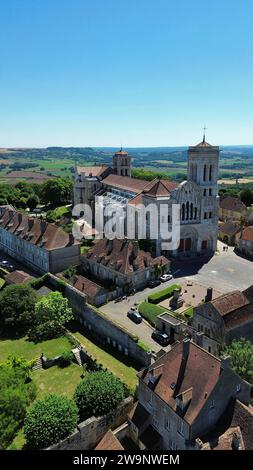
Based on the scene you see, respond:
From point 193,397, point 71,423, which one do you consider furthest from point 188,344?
point 71,423

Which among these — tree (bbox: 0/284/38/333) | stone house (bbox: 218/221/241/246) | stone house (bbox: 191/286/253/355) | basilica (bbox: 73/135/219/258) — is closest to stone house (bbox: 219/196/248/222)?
stone house (bbox: 218/221/241/246)

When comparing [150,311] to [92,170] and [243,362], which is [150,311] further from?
[92,170]

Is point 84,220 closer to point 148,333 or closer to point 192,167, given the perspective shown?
point 192,167

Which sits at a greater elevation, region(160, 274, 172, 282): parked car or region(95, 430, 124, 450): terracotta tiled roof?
region(160, 274, 172, 282): parked car

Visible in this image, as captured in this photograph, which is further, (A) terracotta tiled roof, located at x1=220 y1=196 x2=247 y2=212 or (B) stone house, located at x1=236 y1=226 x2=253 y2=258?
(A) terracotta tiled roof, located at x1=220 y1=196 x2=247 y2=212

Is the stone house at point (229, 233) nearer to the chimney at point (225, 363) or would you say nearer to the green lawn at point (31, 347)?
the green lawn at point (31, 347)

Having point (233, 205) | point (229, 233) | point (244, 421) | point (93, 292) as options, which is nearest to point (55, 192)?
point (233, 205)

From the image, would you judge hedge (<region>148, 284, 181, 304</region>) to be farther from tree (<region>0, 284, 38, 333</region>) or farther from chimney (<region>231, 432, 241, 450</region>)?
chimney (<region>231, 432, 241, 450</region>)
